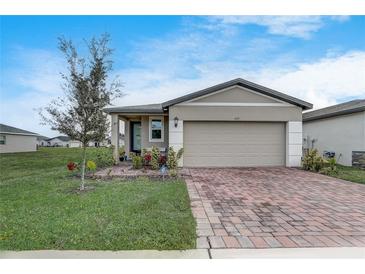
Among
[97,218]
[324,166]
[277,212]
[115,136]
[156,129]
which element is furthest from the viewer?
[156,129]

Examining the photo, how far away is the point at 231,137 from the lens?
1233 cm

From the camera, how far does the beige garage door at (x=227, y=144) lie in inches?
483

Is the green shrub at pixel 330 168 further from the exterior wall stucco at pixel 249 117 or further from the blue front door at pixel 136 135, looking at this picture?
the blue front door at pixel 136 135

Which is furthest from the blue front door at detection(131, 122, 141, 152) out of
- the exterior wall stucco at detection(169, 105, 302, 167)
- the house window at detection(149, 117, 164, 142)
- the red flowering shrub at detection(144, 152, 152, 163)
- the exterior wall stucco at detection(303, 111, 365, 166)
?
the exterior wall stucco at detection(303, 111, 365, 166)

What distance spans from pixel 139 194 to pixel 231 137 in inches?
276

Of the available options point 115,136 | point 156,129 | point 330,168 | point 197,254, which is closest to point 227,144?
point 156,129

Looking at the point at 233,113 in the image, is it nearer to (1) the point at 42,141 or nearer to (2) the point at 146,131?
(2) the point at 146,131

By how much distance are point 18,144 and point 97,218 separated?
3107 centimetres

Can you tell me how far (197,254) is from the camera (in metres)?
3.29

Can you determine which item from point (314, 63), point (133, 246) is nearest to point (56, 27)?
point (133, 246)

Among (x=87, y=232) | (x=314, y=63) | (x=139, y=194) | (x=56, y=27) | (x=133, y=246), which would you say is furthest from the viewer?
(x=314, y=63)

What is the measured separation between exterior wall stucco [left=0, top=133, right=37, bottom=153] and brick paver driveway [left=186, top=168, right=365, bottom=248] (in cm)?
2757

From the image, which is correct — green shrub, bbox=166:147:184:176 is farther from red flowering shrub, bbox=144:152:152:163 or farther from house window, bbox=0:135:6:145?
house window, bbox=0:135:6:145

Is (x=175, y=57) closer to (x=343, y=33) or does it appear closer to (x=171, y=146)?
(x=171, y=146)
